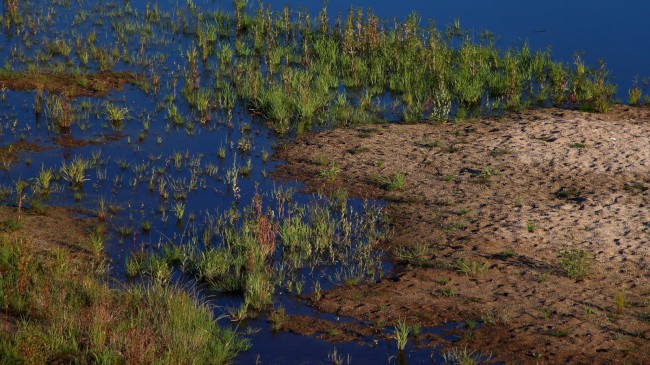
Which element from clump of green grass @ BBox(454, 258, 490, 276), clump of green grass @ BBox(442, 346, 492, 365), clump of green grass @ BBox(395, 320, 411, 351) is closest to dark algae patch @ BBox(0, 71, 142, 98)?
clump of green grass @ BBox(454, 258, 490, 276)

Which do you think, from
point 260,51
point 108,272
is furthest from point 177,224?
point 260,51

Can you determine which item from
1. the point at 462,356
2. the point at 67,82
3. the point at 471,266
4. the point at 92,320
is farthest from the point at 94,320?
the point at 67,82

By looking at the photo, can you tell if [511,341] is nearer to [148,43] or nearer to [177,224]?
[177,224]

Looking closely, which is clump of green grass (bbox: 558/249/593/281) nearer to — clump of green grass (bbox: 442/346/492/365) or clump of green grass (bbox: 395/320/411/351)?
clump of green grass (bbox: 442/346/492/365)

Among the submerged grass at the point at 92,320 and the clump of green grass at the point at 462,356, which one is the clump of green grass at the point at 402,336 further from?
the submerged grass at the point at 92,320

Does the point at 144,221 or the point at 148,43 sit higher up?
the point at 148,43

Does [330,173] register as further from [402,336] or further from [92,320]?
[92,320]
